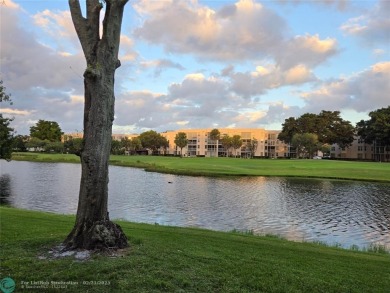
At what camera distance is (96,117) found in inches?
339

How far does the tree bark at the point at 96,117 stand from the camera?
841 cm

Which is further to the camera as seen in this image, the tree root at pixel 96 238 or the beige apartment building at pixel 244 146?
the beige apartment building at pixel 244 146

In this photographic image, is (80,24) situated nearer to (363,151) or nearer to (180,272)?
(180,272)

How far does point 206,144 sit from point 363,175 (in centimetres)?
12654

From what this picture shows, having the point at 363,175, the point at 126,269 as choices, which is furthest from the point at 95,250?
the point at 363,175

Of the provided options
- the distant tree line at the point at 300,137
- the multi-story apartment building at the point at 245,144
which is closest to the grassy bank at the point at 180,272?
the distant tree line at the point at 300,137

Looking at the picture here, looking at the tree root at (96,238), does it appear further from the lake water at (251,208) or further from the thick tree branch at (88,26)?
the lake water at (251,208)

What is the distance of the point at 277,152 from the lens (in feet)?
589

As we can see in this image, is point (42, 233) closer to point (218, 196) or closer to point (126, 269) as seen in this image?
point (126, 269)

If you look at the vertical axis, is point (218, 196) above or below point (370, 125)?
below

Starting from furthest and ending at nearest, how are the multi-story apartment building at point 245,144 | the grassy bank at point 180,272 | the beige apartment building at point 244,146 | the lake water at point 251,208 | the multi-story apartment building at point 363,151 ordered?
the multi-story apartment building at point 245,144, the beige apartment building at point 244,146, the multi-story apartment building at point 363,151, the lake water at point 251,208, the grassy bank at point 180,272

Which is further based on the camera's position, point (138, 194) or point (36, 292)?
point (138, 194)

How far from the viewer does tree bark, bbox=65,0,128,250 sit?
8414 millimetres

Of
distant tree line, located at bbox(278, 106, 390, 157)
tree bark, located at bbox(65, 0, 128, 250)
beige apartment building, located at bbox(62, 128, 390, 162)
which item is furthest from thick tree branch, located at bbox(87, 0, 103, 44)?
beige apartment building, located at bbox(62, 128, 390, 162)
